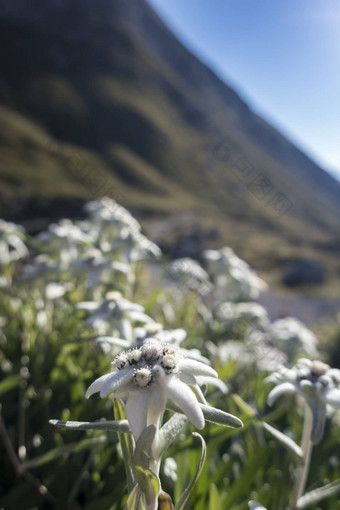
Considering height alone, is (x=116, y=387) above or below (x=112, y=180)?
above

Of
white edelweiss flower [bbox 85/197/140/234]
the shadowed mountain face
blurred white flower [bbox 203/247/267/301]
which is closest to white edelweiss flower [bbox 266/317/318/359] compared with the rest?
blurred white flower [bbox 203/247/267/301]

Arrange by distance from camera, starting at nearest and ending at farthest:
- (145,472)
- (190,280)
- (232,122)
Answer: (145,472) → (190,280) → (232,122)

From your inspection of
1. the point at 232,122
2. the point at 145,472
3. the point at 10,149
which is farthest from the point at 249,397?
the point at 232,122

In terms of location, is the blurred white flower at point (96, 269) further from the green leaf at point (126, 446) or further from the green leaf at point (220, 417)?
the green leaf at point (220, 417)

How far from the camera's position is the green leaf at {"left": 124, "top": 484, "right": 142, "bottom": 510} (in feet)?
2.74

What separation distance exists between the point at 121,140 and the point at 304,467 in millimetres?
61171

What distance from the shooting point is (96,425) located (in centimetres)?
87

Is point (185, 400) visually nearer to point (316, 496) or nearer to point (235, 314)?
point (316, 496)

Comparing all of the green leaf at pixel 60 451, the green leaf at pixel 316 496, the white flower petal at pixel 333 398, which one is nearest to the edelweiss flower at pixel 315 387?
the white flower petal at pixel 333 398

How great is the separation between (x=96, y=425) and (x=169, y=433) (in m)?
0.19

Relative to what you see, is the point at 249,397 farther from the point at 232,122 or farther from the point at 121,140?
the point at 232,122

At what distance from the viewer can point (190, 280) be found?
3.98m

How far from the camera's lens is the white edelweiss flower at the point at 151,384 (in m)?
0.85

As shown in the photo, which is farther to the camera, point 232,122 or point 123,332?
point 232,122
